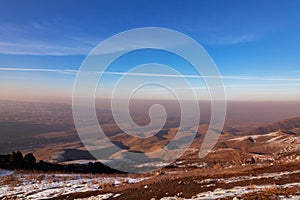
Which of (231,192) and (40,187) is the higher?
(231,192)

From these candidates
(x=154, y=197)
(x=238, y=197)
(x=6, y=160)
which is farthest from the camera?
(x=6, y=160)

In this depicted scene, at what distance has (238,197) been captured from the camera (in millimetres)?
9281

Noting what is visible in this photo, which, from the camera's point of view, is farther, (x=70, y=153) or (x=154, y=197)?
(x=70, y=153)

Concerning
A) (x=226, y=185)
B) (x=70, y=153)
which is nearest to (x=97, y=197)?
(x=226, y=185)

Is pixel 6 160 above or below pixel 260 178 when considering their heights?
below

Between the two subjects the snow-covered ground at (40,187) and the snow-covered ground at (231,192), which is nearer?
the snow-covered ground at (231,192)

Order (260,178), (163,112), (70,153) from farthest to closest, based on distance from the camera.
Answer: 1. (70,153)
2. (163,112)
3. (260,178)

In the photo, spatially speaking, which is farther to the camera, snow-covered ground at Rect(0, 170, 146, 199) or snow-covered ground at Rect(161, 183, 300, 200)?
snow-covered ground at Rect(0, 170, 146, 199)

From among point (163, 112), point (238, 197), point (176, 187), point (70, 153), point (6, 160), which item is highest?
point (163, 112)

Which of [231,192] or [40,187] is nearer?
[231,192]

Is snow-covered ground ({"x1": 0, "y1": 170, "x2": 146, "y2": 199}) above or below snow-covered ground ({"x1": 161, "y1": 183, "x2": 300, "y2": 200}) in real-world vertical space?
below

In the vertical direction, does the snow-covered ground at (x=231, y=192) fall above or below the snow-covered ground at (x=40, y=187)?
above

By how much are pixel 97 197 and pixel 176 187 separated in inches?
179

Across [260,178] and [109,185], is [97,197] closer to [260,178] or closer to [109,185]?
[109,185]
